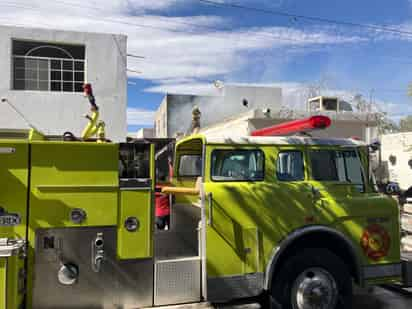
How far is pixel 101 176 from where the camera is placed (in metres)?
3.70

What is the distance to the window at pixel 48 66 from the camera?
1509cm

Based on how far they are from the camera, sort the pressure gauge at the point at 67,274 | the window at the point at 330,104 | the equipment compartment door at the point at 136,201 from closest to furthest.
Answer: the pressure gauge at the point at 67,274 < the equipment compartment door at the point at 136,201 < the window at the point at 330,104

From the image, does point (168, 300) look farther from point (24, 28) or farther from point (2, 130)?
point (24, 28)

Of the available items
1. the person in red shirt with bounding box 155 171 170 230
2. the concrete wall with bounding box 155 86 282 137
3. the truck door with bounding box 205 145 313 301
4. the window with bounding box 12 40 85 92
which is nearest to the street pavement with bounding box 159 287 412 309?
the truck door with bounding box 205 145 313 301

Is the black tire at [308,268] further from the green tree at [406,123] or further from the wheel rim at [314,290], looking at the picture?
the green tree at [406,123]

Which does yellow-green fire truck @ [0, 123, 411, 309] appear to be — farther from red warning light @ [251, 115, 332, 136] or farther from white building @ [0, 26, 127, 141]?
white building @ [0, 26, 127, 141]

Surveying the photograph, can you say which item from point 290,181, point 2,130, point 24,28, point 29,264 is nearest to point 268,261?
point 290,181

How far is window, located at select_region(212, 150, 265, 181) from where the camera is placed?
14.3 feet

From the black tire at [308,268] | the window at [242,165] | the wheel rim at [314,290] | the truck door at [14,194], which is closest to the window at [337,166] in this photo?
the window at [242,165]

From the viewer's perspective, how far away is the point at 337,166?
4.66m

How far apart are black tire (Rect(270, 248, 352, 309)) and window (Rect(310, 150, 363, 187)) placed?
87 centimetres

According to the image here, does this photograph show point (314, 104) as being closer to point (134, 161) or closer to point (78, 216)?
point (134, 161)

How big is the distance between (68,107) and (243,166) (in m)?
12.2

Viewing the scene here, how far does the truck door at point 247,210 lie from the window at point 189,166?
1288 millimetres
